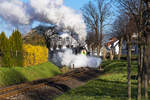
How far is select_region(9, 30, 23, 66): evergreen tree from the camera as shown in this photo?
24.6m

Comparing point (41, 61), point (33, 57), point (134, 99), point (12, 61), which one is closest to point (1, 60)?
point (12, 61)

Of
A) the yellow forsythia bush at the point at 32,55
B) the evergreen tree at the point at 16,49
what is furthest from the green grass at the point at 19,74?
the yellow forsythia bush at the point at 32,55

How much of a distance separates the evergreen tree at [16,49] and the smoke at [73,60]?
1474 cm

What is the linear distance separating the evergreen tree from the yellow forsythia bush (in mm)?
1188

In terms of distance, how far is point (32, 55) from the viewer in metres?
29.2

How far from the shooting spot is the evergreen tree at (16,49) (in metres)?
24.6

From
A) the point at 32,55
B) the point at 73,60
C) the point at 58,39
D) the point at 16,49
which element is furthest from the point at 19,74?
the point at 58,39

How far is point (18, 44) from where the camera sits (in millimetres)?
25641

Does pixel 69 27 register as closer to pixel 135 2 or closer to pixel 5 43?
pixel 5 43

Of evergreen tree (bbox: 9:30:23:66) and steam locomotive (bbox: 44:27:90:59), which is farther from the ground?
steam locomotive (bbox: 44:27:90:59)

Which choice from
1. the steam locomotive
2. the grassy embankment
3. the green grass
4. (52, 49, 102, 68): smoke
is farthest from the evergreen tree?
the steam locomotive

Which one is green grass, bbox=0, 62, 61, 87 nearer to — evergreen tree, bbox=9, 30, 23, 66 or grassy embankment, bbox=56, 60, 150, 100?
evergreen tree, bbox=9, 30, 23, 66

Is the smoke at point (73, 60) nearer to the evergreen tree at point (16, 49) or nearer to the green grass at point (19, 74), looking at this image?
the green grass at point (19, 74)

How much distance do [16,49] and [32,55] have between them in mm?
4020
